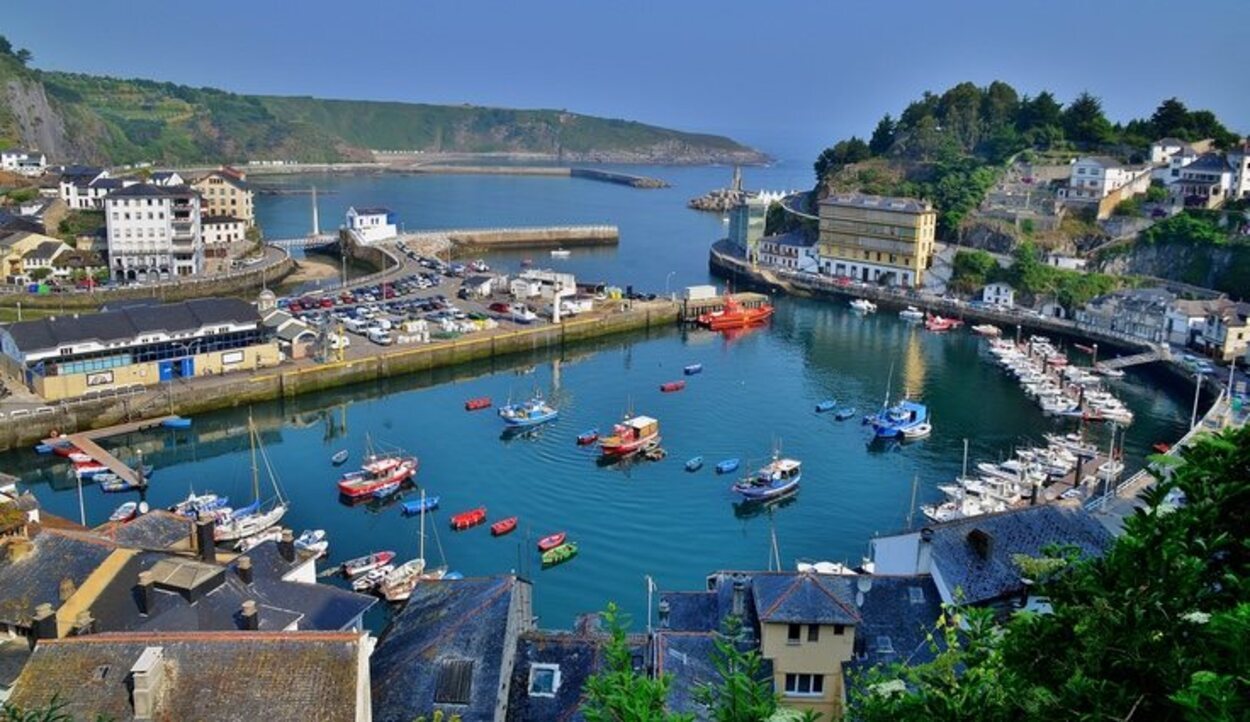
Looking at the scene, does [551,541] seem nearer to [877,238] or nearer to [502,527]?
[502,527]

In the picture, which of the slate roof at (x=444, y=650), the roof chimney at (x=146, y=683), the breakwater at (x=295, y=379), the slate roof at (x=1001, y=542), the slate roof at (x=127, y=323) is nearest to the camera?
the roof chimney at (x=146, y=683)

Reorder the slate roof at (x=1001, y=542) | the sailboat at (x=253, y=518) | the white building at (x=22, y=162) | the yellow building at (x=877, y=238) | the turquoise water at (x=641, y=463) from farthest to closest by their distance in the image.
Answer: the white building at (x=22, y=162)
the yellow building at (x=877, y=238)
the turquoise water at (x=641, y=463)
the sailboat at (x=253, y=518)
the slate roof at (x=1001, y=542)

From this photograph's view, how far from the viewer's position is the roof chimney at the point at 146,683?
850 cm

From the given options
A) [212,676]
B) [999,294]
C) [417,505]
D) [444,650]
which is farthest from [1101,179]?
[212,676]

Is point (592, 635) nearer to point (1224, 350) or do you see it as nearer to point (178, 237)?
point (1224, 350)

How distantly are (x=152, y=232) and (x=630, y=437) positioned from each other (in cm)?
3066

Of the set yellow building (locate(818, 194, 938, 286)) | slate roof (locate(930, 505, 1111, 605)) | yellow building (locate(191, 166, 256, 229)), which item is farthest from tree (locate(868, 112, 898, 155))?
slate roof (locate(930, 505, 1111, 605))

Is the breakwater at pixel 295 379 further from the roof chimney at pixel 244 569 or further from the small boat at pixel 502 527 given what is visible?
the roof chimney at pixel 244 569

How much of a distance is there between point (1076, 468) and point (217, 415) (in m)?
23.1

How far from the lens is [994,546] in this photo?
511 inches

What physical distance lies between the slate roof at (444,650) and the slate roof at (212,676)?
1.45 metres

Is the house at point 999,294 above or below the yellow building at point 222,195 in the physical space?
below

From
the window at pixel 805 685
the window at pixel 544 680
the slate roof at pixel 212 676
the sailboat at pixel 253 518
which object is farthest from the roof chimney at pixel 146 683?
the sailboat at pixel 253 518

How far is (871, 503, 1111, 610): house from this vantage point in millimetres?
12172
